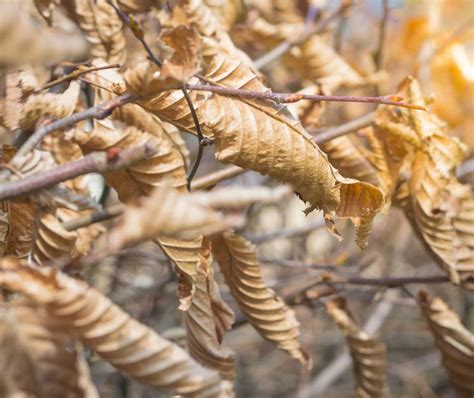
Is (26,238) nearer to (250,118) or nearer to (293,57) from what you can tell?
(250,118)

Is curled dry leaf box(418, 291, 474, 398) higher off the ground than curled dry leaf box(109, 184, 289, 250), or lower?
lower

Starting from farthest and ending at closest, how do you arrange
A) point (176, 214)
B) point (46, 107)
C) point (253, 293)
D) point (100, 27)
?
point (100, 27) < point (253, 293) < point (46, 107) < point (176, 214)

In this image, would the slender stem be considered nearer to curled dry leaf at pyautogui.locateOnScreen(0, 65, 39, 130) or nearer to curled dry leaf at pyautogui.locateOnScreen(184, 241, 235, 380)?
curled dry leaf at pyautogui.locateOnScreen(184, 241, 235, 380)

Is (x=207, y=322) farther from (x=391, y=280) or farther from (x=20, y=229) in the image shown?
(x=391, y=280)

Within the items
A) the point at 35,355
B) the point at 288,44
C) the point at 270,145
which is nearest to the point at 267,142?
the point at 270,145

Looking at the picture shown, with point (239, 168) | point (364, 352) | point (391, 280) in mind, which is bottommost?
point (364, 352)

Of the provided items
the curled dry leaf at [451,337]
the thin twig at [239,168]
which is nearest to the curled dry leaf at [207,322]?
the thin twig at [239,168]

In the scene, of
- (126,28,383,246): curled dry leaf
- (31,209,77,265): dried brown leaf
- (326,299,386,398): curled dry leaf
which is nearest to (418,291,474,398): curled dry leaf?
(326,299,386,398): curled dry leaf
